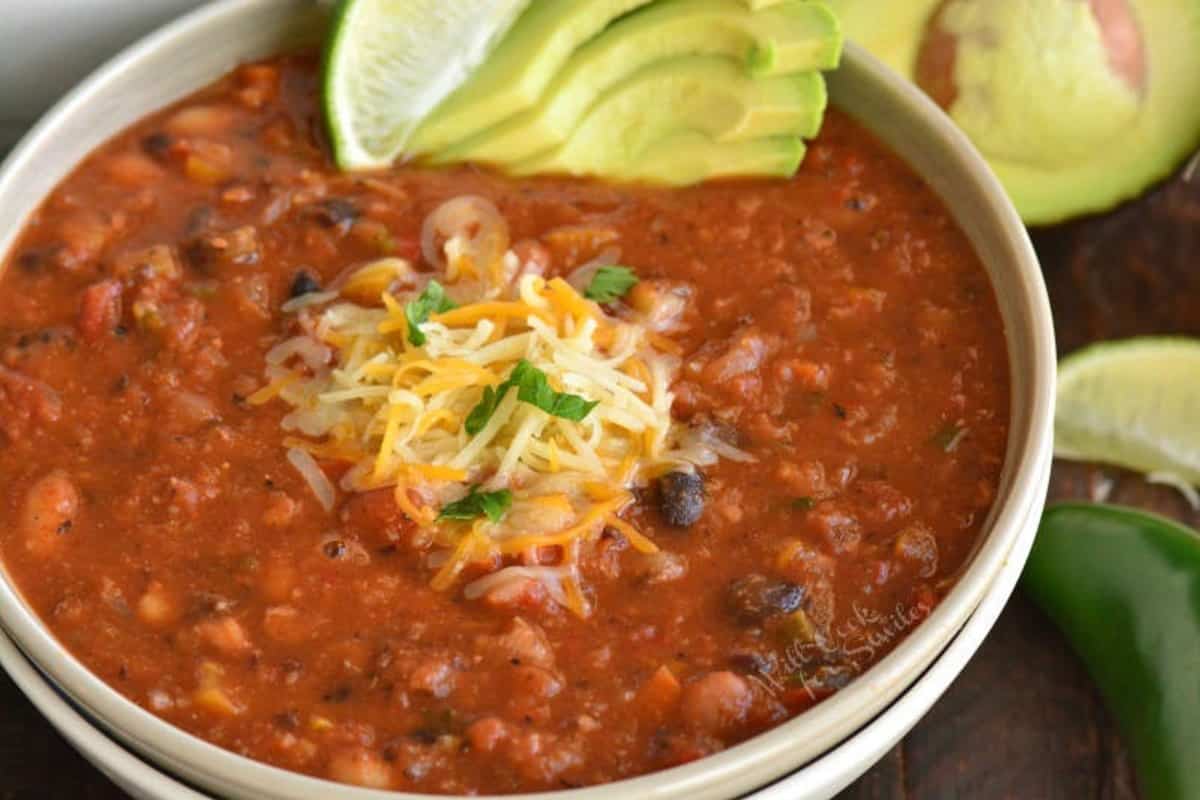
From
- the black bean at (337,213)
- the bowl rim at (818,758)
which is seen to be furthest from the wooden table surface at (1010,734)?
the black bean at (337,213)

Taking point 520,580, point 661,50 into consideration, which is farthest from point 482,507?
point 661,50

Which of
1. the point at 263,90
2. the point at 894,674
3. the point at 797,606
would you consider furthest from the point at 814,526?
the point at 263,90

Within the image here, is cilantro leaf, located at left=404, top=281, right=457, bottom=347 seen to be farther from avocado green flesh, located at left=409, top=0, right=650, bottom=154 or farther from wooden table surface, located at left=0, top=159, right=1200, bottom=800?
wooden table surface, located at left=0, top=159, right=1200, bottom=800

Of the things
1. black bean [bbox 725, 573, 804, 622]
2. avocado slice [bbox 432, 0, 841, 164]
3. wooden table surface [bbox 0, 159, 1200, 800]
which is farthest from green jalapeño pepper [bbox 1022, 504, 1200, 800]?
avocado slice [bbox 432, 0, 841, 164]

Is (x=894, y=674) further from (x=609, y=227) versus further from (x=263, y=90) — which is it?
(x=263, y=90)

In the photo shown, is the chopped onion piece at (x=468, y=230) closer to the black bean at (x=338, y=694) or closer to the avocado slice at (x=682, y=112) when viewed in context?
the avocado slice at (x=682, y=112)

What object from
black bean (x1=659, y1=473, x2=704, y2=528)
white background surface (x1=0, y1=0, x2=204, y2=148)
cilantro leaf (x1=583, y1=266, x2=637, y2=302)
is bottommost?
black bean (x1=659, y1=473, x2=704, y2=528)
